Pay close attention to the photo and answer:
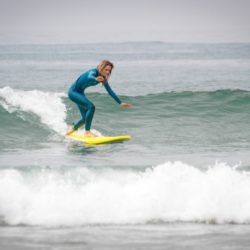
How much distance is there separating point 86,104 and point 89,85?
34cm

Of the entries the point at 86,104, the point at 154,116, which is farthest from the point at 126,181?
the point at 154,116

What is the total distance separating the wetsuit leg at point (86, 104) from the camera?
14156 millimetres

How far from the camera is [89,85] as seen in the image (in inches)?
561

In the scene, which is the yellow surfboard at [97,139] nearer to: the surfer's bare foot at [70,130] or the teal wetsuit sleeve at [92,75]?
the surfer's bare foot at [70,130]

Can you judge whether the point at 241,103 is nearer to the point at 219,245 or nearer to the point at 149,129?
the point at 149,129

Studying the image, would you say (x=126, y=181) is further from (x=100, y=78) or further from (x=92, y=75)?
(x=92, y=75)

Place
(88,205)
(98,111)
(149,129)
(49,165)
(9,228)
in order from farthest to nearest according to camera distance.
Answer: (98,111) < (149,129) < (49,165) < (88,205) < (9,228)

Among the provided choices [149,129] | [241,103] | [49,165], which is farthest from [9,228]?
[241,103]

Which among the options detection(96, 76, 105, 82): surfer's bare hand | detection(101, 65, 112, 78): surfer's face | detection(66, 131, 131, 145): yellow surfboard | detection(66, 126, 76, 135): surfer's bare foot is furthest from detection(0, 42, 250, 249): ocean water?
detection(101, 65, 112, 78): surfer's face

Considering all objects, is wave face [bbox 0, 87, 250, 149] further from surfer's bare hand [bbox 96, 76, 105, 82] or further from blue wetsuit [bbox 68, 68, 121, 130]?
surfer's bare hand [bbox 96, 76, 105, 82]

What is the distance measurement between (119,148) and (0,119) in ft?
11.9

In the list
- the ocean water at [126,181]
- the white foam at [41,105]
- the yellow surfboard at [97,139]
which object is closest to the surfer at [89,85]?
the yellow surfboard at [97,139]

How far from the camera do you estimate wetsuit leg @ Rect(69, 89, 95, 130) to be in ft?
46.4

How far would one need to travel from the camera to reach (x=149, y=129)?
1642cm
